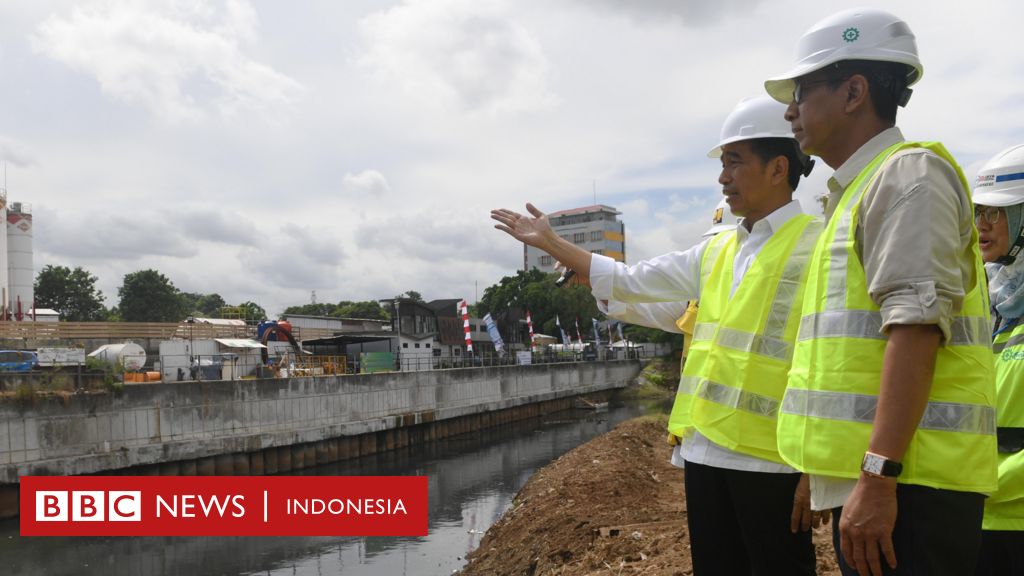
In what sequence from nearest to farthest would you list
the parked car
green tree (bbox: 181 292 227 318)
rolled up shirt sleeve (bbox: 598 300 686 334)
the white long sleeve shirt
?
the white long sleeve shirt → rolled up shirt sleeve (bbox: 598 300 686 334) → the parked car → green tree (bbox: 181 292 227 318)

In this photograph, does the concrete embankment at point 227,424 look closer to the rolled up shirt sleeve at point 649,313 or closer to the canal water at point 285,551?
the canal water at point 285,551

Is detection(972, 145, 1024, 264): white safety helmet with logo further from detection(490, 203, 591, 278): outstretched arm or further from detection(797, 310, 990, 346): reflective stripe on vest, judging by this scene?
detection(490, 203, 591, 278): outstretched arm

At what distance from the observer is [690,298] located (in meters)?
3.30

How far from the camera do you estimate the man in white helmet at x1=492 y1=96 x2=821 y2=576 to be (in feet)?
8.05

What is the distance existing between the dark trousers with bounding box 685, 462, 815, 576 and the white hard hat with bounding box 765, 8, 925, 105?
1.31 m

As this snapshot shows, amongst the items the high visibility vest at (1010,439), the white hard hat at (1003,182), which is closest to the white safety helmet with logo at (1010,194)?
the white hard hat at (1003,182)

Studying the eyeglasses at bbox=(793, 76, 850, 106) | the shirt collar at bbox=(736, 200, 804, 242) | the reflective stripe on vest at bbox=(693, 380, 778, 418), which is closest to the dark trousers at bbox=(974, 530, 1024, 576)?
the reflective stripe on vest at bbox=(693, 380, 778, 418)

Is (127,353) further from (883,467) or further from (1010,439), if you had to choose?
(883,467)

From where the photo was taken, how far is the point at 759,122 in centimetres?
281

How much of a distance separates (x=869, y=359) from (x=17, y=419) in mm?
18339

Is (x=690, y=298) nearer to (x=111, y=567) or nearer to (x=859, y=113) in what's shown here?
(x=859, y=113)

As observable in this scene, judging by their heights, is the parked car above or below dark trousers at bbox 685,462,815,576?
above

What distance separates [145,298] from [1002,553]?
2471 inches

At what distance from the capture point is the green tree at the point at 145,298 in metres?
57.2
